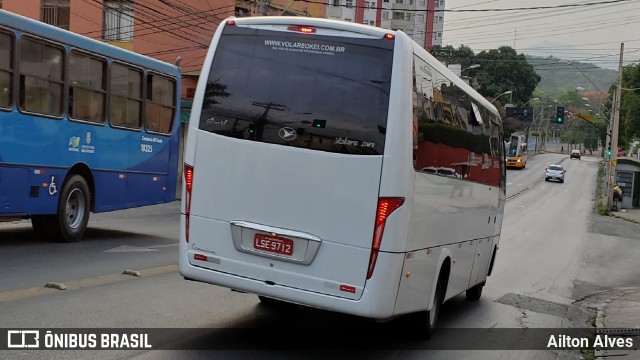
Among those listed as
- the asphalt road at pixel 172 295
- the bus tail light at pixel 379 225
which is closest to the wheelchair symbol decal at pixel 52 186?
the asphalt road at pixel 172 295

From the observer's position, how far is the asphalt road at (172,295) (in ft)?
23.6

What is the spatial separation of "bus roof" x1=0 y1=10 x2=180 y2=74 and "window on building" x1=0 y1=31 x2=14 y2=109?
220mm

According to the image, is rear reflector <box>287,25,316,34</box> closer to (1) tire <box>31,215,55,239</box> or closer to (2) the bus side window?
(1) tire <box>31,215,55,239</box>

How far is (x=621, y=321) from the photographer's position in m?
10.9

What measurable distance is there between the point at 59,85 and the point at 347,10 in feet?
237

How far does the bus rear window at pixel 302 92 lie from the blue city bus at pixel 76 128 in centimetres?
545

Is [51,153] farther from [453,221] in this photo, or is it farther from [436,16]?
[436,16]

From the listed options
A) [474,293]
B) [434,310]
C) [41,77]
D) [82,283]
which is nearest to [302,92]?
[434,310]

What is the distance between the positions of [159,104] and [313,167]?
9489 mm

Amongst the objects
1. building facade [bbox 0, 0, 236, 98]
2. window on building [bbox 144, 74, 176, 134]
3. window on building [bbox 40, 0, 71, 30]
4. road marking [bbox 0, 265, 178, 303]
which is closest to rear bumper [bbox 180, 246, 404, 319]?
road marking [bbox 0, 265, 178, 303]

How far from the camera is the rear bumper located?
20.2 ft

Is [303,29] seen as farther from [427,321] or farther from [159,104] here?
[159,104]

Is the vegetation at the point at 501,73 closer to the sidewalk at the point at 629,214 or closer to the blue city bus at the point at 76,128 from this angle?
the sidewalk at the point at 629,214

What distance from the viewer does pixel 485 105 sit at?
10.8 meters
